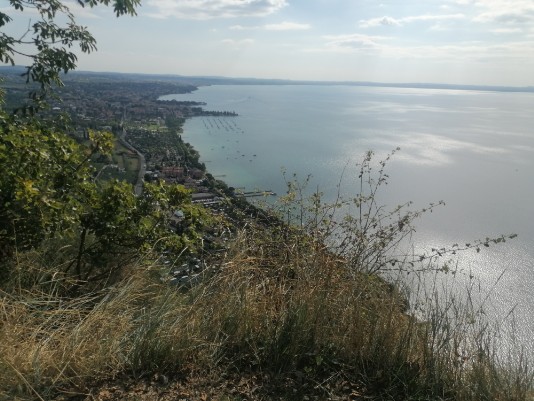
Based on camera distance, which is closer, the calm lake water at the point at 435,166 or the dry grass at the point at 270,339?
the dry grass at the point at 270,339

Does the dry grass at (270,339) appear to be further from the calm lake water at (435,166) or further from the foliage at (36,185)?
the calm lake water at (435,166)

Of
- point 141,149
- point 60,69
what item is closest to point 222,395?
point 60,69

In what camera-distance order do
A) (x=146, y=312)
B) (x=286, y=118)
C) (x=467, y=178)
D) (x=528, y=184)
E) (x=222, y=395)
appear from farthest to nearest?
(x=286, y=118) < (x=467, y=178) < (x=528, y=184) < (x=146, y=312) < (x=222, y=395)

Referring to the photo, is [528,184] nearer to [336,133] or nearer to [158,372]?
[336,133]

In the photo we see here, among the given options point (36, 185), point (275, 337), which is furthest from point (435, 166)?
point (36, 185)

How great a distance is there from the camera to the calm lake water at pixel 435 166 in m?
9.65

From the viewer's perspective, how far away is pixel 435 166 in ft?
69.4

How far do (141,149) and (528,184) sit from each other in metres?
16.4

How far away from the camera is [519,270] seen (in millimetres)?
9500

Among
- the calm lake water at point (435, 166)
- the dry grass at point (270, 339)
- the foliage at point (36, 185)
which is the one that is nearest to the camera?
the dry grass at point (270, 339)

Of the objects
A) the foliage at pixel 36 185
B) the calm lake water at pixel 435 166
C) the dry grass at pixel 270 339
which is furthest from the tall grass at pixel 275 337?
the calm lake water at pixel 435 166

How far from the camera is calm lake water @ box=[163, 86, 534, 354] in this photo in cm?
965

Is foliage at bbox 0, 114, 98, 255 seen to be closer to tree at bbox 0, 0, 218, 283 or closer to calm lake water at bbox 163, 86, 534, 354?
tree at bbox 0, 0, 218, 283

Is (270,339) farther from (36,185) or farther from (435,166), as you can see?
(435,166)
